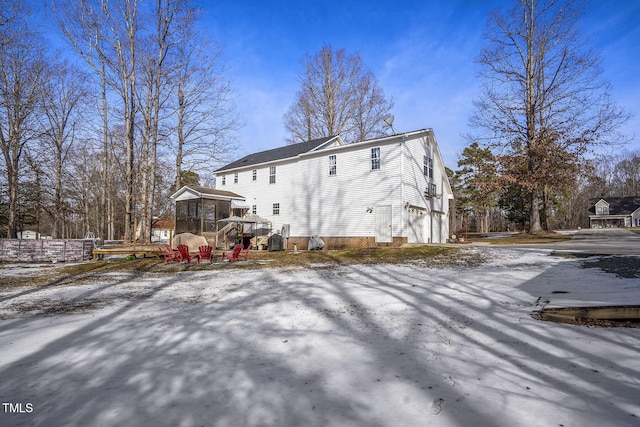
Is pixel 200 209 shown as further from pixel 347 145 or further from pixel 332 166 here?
pixel 347 145

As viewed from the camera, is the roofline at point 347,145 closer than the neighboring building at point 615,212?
Yes

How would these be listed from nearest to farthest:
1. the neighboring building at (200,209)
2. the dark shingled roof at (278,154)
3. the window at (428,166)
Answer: the window at (428,166) → the neighboring building at (200,209) → the dark shingled roof at (278,154)

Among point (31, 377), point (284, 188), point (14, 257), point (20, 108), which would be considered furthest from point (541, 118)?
point (20, 108)

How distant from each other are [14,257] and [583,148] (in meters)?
30.8

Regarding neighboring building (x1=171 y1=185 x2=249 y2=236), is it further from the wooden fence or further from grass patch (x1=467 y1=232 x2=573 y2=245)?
grass patch (x1=467 y1=232 x2=573 y2=245)

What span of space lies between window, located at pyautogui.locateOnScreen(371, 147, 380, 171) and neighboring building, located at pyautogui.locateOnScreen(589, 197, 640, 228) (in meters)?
55.4

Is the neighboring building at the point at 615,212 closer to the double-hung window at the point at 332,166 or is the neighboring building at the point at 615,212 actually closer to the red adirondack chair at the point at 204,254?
the double-hung window at the point at 332,166

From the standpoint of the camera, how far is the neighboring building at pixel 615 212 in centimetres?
5338

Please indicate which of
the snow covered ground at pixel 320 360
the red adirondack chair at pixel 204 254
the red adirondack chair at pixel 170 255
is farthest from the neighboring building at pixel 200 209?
the snow covered ground at pixel 320 360

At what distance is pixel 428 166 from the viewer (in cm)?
2233

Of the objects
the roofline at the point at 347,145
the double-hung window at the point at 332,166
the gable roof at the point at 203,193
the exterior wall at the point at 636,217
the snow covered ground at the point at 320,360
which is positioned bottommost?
the snow covered ground at the point at 320,360

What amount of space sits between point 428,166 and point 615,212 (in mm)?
52429

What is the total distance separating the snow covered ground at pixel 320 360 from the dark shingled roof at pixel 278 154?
19.0 metres

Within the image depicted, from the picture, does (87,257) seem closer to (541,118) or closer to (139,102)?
(139,102)
